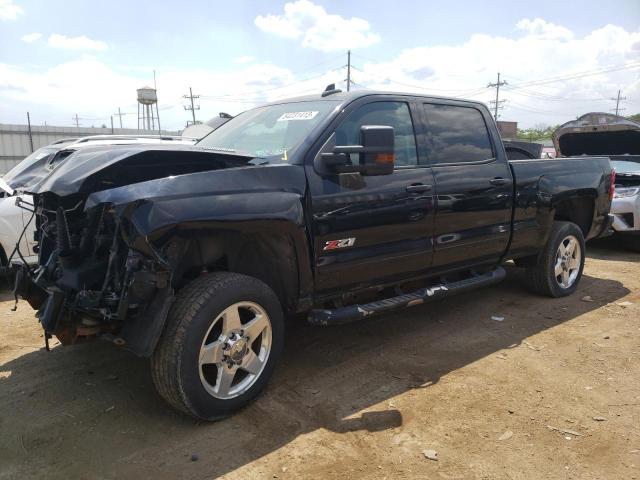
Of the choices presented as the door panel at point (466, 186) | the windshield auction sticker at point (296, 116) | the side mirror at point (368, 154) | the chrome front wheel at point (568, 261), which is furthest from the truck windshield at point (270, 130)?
Answer: the chrome front wheel at point (568, 261)

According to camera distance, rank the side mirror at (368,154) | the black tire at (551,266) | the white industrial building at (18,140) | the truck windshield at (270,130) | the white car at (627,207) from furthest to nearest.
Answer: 1. the white industrial building at (18,140)
2. the white car at (627,207)
3. the black tire at (551,266)
4. the truck windshield at (270,130)
5. the side mirror at (368,154)

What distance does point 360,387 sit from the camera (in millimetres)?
3629

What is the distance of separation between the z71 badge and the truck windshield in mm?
628

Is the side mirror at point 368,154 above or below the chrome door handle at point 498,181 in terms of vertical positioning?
above

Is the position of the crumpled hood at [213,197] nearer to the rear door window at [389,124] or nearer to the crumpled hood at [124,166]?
the crumpled hood at [124,166]

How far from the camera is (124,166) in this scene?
316 cm

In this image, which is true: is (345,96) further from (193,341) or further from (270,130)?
(193,341)

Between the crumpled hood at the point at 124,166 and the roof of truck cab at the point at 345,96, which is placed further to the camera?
the roof of truck cab at the point at 345,96

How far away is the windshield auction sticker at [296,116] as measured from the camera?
3.85m

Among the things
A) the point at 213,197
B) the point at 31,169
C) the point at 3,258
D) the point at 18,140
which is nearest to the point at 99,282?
the point at 213,197

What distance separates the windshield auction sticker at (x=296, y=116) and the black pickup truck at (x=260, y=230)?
0.02m

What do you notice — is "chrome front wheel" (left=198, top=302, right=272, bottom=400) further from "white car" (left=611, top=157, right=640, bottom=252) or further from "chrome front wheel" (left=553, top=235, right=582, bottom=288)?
"white car" (left=611, top=157, right=640, bottom=252)

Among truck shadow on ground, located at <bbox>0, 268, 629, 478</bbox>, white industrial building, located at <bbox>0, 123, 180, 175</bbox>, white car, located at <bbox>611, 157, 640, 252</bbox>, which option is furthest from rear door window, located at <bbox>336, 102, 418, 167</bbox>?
white industrial building, located at <bbox>0, 123, 180, 175</bbox>

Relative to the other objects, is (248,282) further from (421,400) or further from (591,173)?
(591,173)
